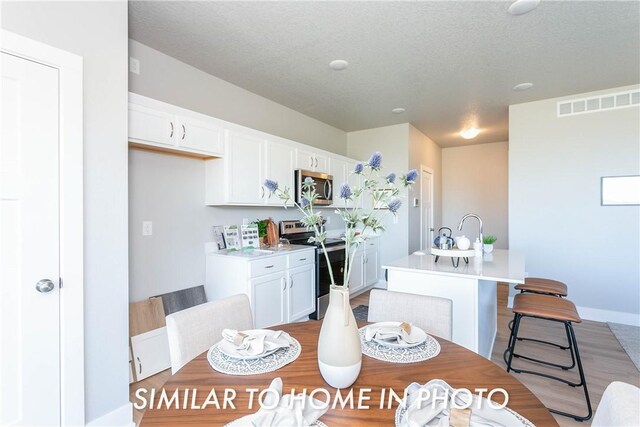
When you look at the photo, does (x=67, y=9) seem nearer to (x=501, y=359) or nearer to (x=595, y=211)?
(x=501, y=359)

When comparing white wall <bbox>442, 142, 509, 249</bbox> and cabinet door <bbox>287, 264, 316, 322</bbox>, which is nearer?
cabinet door <bbox>287, 264, 316, 322</bbox>

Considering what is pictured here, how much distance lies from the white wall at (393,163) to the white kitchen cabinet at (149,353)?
346cm

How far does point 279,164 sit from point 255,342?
2.50m

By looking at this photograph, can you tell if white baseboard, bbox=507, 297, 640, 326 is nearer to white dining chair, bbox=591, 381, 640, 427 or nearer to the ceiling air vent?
the ceiling air vent

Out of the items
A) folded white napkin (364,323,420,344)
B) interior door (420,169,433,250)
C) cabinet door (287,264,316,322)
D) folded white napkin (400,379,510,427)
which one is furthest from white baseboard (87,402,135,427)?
interior door (420,169,433,250)

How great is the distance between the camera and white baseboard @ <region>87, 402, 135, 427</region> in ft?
5.57

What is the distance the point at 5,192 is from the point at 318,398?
1.67 metres

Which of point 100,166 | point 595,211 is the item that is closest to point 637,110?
point 595,211

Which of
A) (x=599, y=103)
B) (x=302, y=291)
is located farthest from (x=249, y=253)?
(x=599, y=103)

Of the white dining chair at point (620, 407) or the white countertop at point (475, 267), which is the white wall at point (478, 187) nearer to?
the white countertop at point (475, 267)

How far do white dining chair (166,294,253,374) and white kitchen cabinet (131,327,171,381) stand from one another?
52.2 inches

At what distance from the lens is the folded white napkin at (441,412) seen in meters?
0.73

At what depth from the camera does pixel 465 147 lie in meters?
6.63

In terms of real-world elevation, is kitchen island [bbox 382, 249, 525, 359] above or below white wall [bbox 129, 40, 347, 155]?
below
